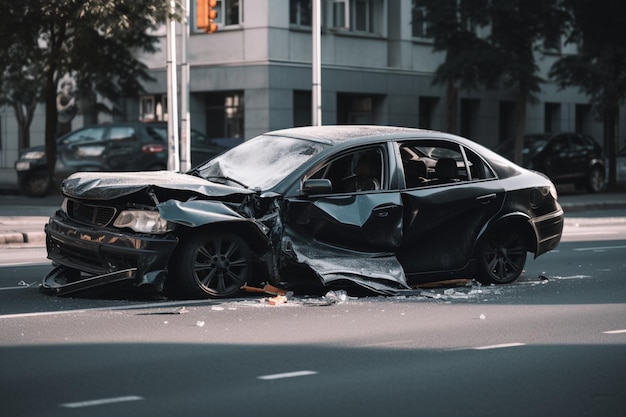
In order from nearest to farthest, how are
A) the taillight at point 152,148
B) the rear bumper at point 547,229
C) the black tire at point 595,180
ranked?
1. the rear bumper at point 547,229
2. the taillight at point 152,148
3. the black tire at point 595,180

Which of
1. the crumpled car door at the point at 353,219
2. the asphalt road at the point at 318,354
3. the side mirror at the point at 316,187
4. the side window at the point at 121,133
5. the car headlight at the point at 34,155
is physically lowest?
the asphalt road at the point at 318,354

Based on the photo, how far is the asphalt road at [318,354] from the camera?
21.0ft

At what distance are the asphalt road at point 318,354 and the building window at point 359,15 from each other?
2618cm

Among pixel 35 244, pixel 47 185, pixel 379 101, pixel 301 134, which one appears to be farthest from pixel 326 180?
pixel 379 101

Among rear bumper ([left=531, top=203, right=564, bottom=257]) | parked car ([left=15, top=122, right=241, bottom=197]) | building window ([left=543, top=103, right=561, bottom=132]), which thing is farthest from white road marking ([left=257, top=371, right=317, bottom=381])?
building window ([left=543, top=103, right=561, bottom=132])

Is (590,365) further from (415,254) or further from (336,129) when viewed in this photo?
(336,129)

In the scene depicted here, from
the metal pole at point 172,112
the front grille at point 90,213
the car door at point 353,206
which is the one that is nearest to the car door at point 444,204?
the car door at point 353,206

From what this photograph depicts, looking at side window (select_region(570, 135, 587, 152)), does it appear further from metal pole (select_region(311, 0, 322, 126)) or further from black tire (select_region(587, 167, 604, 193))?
metal pole (select_region(311, 0, 322, 126))

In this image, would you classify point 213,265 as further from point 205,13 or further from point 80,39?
point 80,39

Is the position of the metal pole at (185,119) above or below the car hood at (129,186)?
above

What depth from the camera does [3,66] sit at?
28.4 meters

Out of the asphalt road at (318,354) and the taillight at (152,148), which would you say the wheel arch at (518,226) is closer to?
the asphalt road at (318,354)

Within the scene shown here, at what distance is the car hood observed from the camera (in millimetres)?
9969

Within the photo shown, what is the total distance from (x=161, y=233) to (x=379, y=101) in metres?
29.3
